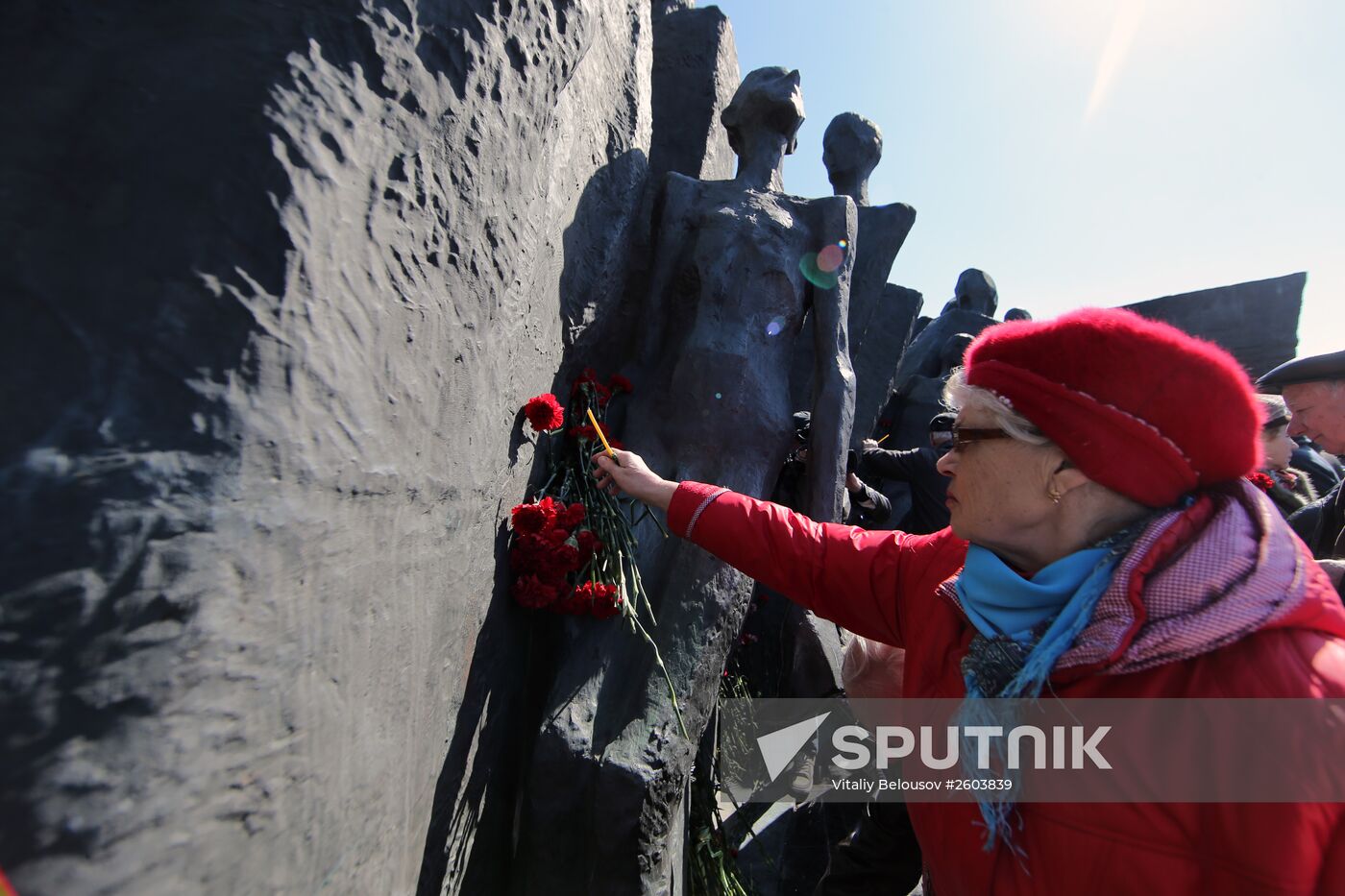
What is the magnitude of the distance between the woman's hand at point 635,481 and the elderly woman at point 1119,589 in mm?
742

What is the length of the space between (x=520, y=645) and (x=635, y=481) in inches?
30.1

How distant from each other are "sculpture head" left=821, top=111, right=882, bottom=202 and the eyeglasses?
170 inches

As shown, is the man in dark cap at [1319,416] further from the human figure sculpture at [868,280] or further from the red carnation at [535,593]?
the red carnation at [535,593]

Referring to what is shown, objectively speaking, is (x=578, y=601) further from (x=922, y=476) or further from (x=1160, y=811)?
(x=922, y=476)

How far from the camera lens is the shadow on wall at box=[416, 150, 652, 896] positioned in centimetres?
185

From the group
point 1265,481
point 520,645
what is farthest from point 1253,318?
point 520,645

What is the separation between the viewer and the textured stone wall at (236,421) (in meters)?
0.88

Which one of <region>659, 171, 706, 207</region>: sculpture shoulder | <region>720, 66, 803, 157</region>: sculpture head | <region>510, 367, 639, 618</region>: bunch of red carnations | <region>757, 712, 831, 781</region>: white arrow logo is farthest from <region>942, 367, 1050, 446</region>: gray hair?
<region>757, 712, 831, 781</region>: white arrow logo

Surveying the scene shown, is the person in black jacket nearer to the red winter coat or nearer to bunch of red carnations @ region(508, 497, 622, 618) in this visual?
bunch of red carnations @ region(508, 497, 622, 618)

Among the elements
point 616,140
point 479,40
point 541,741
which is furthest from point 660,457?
point 479,40

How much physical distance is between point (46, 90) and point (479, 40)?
0.79m

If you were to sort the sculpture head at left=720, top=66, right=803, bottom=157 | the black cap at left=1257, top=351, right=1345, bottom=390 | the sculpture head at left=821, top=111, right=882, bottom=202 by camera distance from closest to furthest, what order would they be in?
1. the black cap at left=1257, top=351, right=1345, bottom=390
2. the sculpture head at left=720, top=66, right=803, bottom=157
3. the sculpture head at left=821, top=111, right=882, bottom=202

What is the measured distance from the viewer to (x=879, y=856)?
7.82 feet

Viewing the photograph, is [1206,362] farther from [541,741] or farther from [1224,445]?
[541,741]
